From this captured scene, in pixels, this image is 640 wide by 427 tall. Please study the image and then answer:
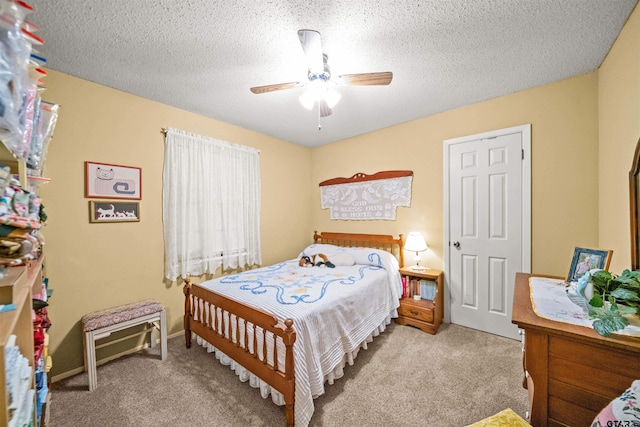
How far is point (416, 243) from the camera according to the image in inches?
120

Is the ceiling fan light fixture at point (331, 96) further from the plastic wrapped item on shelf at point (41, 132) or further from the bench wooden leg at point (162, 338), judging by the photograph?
the bench wooden leg at point (162, 338)

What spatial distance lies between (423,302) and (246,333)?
2125 mm

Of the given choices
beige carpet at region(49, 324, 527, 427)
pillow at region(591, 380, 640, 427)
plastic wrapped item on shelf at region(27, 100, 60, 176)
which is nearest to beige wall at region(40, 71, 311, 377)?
beige carpet at region(49, 324, 527, 427)

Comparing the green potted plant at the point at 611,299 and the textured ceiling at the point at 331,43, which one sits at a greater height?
the textured ceiling at the point at 331,43

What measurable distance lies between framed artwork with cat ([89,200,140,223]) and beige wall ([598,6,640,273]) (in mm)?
4030

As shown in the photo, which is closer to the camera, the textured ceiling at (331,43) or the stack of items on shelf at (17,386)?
the stack of items on shelf at (17,386)

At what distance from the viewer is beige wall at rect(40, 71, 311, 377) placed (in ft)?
6.94

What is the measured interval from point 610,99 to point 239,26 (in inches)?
112

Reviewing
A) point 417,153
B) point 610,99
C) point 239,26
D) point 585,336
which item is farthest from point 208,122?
point 610,99

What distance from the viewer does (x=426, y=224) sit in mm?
3240

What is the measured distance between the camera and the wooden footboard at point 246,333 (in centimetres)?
159

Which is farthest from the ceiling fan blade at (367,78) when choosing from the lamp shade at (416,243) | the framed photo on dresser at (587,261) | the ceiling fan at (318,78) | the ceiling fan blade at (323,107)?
the lamp shade at (416,243)

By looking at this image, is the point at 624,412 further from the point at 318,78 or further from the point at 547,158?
the point at 547,158

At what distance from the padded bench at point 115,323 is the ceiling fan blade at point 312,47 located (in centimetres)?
254
